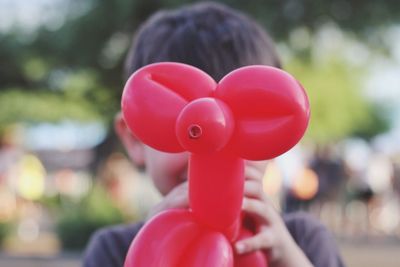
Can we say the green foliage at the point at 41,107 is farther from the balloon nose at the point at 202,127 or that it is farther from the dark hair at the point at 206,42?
the balloon nose at the point at 202,127

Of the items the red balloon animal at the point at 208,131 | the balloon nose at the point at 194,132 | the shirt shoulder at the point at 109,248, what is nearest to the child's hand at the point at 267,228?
the red balloon animal at the point at 208,131

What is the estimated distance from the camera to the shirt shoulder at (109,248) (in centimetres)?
116

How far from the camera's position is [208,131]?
650 mm

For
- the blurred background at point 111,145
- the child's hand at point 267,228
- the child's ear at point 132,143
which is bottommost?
the blurred background at point 111,145

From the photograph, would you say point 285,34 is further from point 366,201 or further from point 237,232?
point 237,232

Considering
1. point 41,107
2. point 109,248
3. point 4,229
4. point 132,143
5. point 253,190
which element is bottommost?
point 41,107

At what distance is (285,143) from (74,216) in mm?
5862

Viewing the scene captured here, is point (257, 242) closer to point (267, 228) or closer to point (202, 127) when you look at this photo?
point (267, 228)

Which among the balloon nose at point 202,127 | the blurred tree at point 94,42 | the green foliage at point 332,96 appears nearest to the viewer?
the balloon nose at point 202,127

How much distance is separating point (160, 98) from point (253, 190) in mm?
241

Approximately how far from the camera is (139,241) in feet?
2.38

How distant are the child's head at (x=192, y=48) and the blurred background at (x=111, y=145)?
4.38m

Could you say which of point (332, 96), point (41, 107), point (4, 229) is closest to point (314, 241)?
point (4, 229)

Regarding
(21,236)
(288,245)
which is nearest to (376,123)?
(21,236)
